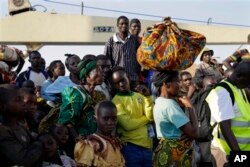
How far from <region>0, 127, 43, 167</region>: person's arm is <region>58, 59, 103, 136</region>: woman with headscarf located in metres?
1.22

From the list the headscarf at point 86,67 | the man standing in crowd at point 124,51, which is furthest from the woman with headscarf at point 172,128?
the man standing in crowd at point 124,51

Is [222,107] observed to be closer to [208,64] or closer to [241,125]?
[241,125]

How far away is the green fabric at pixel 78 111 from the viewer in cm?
521

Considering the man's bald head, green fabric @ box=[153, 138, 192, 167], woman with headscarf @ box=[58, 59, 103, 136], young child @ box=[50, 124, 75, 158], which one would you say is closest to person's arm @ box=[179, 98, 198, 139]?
green fabric @ box=[153, 138, 192, 167]

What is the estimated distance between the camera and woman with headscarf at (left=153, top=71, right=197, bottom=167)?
16.5 ft

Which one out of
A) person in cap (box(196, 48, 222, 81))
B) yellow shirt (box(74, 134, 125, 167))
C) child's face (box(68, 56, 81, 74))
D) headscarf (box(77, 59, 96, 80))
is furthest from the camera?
person in cap (box(196, 48, 222, 81))

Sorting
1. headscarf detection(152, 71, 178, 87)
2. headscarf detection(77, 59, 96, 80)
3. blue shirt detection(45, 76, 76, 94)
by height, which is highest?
headscarf detection(77, 59, 96, 80)

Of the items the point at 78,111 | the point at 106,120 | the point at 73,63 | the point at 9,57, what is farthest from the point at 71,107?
the point at 9,57

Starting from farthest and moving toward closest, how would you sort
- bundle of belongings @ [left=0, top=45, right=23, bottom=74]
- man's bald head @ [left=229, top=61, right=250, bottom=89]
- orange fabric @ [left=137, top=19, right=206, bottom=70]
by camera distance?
bundle of belongings @ [left=0, top=45, right=23, bottom=74] → orange fabric @ [left=137, top=19, right=206, bottom=70] → man's bald head @ [left=229, top=61, right=250, bottom=89]

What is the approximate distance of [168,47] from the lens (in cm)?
548

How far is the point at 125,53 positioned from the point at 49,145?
2.94m

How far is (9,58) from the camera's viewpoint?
7727 mm

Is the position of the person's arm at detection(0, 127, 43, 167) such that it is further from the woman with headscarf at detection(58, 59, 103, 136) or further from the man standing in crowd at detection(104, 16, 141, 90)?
the man standing in crowd at detection(104, 16, 141, 90)

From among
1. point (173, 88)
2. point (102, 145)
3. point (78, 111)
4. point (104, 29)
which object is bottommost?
point (102, 145)
